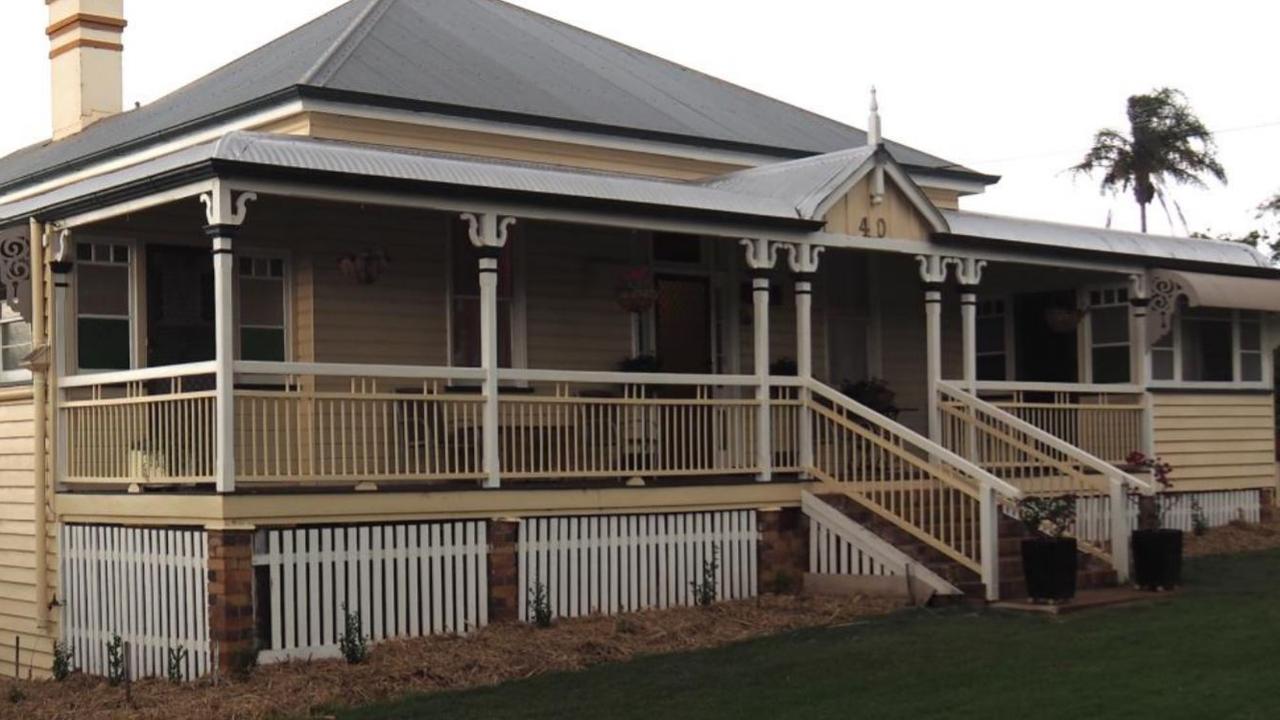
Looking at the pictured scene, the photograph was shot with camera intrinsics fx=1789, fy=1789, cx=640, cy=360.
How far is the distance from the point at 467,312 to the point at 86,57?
335 inches

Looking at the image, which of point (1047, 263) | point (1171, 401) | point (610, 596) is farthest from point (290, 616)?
point (1171, 401)

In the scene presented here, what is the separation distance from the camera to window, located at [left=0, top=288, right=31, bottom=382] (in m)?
17.1

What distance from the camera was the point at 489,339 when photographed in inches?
608

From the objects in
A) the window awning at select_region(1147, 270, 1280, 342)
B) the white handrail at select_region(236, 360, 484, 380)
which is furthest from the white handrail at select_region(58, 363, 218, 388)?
the window awning at select_region(1147, 270, 1280, 342)

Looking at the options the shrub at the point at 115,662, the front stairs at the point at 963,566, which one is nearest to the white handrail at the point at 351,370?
the shrub at the point at 115,662

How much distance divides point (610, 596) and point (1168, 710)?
20.3 feet

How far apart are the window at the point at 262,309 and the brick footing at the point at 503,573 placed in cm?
311

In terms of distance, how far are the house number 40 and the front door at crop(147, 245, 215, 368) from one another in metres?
6.60

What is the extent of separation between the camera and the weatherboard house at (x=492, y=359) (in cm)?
1449

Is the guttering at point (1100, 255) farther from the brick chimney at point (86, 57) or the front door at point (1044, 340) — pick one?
the brick chimney at point (86, 57)

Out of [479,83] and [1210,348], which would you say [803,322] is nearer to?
[479,83]

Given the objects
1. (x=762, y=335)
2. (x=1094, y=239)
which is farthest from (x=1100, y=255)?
(x=762, y=335)

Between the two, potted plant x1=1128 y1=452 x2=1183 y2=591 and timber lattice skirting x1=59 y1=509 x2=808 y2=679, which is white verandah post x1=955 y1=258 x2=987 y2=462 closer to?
potted plant x1=1128 y1=452 x2=1183 y2=591

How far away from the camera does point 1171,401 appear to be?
22.8 meters
